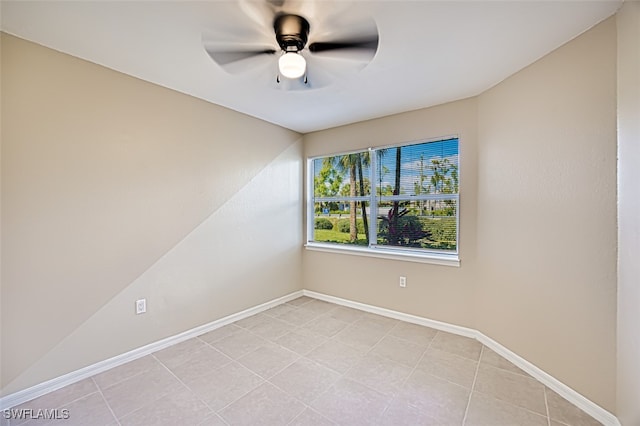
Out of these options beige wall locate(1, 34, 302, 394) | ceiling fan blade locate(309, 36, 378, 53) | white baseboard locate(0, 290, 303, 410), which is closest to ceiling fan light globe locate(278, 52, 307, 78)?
ceiling fan blade locate(309, 36, 378, 53)

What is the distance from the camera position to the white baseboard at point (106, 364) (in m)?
1.78

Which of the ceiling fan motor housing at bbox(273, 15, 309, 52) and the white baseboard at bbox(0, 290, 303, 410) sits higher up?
the ceiling fan motor housing at bbox(273, 15, 309, 52)

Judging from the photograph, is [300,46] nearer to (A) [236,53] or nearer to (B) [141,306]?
(A) [236,53]

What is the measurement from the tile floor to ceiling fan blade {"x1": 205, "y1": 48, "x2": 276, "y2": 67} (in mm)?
2252

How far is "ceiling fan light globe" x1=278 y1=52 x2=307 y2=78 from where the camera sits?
5.28 ft

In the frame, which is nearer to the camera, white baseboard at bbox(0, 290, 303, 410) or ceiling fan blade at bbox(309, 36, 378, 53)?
ceiling fan blade at bbox(309, 36, 378, 53)

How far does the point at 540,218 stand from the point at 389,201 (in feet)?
5.06

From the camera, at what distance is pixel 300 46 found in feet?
5.49

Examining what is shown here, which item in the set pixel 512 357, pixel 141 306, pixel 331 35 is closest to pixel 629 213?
pixel 512 357

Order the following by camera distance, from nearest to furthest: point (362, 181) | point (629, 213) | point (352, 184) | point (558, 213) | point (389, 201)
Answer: point (629, 213), point (558, 213), point (389, 201), point (362, 181), point (352, 184)

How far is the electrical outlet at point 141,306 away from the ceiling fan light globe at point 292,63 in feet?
7.13

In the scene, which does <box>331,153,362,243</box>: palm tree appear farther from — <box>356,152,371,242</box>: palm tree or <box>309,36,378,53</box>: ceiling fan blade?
<box>309,36,378,53</box>: ceiling fan blade

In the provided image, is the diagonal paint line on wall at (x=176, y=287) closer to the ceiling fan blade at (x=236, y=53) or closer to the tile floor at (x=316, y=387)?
the tile floor at (x=316, y=387)

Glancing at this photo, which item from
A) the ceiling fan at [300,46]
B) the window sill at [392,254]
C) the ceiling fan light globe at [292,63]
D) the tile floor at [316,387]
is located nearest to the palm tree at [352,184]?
the window sill at [392,254]
